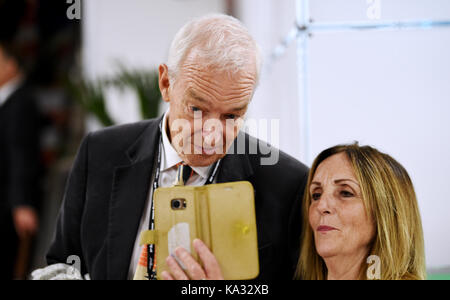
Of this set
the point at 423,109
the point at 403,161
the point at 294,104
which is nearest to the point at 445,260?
the point at 403,161

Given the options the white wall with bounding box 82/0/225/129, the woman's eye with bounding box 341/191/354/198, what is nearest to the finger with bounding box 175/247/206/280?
the woman's eye with bounding box 341/191/354/198

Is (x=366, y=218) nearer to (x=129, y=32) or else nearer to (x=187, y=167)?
(x=187, y=167)

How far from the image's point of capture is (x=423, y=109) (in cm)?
108

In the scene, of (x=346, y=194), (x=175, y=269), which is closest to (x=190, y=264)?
(x=175, y=269)

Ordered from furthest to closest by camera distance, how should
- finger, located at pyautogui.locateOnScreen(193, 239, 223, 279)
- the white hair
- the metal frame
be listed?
the metal frame
the white hair
finger, located at pyautogui.locateOnScreen(193, 239, 223, 279)

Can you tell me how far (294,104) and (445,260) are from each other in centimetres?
50

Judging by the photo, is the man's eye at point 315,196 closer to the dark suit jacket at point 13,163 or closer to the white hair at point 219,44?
the white hair at point 219,44

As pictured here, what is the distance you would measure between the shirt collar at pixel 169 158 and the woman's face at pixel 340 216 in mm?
260

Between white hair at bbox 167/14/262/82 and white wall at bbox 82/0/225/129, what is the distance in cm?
192

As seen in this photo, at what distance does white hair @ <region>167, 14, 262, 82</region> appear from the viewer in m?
0.98

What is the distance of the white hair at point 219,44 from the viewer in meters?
0.98

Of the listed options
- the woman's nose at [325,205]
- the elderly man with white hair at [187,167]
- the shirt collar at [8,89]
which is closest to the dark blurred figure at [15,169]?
the shirt collar at [8,89]

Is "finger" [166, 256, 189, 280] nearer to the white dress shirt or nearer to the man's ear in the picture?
the white dress shirt
